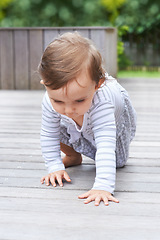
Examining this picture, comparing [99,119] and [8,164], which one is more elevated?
[99,119]

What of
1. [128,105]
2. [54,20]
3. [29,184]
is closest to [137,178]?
[128,105]

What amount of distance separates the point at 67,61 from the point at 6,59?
4.00 meters

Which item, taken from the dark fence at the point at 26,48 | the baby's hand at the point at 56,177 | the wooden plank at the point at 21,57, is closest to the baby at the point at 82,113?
the baby's hand at the point at 56,177

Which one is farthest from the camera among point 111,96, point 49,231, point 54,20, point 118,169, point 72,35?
point 54,20

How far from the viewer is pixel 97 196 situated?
147 centimetres

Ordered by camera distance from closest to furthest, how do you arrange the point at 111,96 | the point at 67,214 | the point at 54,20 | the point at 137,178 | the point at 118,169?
1. the point at 67,214
2. the point at 111,96
3. the point at 137,178
4. the point at 118,169
5. the point at 54,20

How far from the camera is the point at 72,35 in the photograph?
1467mm

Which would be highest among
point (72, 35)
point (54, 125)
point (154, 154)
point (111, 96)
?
point (72, 35)

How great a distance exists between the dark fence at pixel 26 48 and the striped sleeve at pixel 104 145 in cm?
352

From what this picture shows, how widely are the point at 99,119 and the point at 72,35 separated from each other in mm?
341

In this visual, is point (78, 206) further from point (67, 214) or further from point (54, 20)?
point (54, 20)

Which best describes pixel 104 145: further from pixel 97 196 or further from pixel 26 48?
pixel 26 48

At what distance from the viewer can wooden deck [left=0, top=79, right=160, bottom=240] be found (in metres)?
1.22

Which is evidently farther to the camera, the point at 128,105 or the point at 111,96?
the point at 128,105
